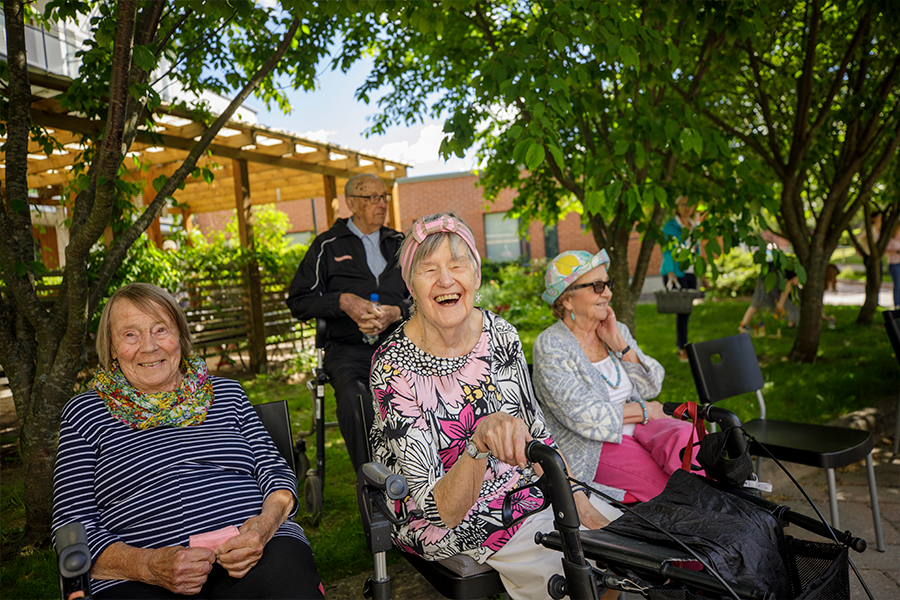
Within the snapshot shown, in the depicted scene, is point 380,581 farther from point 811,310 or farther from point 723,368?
point 811,310

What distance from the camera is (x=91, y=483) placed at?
6.29 feet

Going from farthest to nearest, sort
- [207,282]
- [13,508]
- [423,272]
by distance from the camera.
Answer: [207,282]
[13,508]
[423,272]

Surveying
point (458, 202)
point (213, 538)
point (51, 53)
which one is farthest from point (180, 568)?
point (458, 202)

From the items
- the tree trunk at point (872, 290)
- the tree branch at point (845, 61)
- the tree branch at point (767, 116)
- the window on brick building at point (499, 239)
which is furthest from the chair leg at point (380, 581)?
the window on brick building at point (499, 239)

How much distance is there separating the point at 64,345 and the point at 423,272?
201cm

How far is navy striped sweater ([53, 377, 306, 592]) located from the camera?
6.13 feet

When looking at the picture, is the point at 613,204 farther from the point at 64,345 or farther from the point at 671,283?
the point at 671,283

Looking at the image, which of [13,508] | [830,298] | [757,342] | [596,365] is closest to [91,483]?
[596,365]

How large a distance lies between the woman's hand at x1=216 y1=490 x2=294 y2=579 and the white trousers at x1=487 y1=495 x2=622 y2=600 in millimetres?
699

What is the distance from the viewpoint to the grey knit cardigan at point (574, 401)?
2.54 meters

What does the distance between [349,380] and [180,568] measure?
1.61 meters

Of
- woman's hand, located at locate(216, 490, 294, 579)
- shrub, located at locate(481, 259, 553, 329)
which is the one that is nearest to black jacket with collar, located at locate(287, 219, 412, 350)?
woman's hand, located at locate(216, 490, 294, 579)

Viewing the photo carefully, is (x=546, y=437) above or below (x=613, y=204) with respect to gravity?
below

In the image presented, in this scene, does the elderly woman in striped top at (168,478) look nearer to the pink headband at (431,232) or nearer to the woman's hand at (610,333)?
the pink headband at (431,232)
